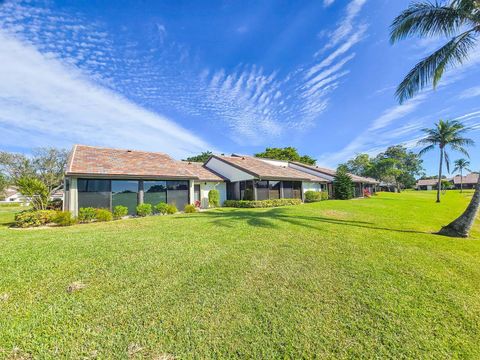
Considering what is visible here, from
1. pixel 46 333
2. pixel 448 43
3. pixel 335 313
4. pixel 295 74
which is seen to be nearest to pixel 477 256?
pixel 335 313

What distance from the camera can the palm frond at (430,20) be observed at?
8633 millimetres

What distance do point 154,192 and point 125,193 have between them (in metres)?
1.93

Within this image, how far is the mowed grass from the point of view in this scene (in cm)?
309

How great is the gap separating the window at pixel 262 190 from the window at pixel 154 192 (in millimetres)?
8290

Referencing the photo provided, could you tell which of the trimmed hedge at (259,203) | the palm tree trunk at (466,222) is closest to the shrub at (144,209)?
the trimmed hedge at (259,203)

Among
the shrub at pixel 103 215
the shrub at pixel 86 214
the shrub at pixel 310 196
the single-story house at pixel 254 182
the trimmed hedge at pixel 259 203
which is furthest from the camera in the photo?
the shrub at pixel 310 196

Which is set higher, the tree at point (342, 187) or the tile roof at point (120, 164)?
the tile roof at point (120, 164)

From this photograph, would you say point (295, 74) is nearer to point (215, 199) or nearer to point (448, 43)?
point (448, 43)

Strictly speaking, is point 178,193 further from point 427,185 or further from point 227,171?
point 427,185

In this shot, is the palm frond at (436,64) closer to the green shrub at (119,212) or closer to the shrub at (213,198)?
the shrub at (213,198)

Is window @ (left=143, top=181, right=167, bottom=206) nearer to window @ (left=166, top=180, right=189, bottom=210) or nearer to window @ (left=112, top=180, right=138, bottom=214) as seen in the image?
window @ (left=166, top=180, right=189, bottom=210)

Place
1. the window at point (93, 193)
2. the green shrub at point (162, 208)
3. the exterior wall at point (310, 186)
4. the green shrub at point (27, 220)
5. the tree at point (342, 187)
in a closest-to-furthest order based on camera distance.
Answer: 1. the green shrub at point (27, 220)
2. the window at point (93, 193)
3. the green shrub at point (162, 208)
4. the exterior wall at point (310, 186)
5. the tree at point (342, 187)

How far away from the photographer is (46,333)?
10.5 feet

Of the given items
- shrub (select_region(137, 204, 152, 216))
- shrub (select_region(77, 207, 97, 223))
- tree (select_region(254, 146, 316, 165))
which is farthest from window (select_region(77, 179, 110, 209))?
tree (select_region(254, 146, 316, 165))
